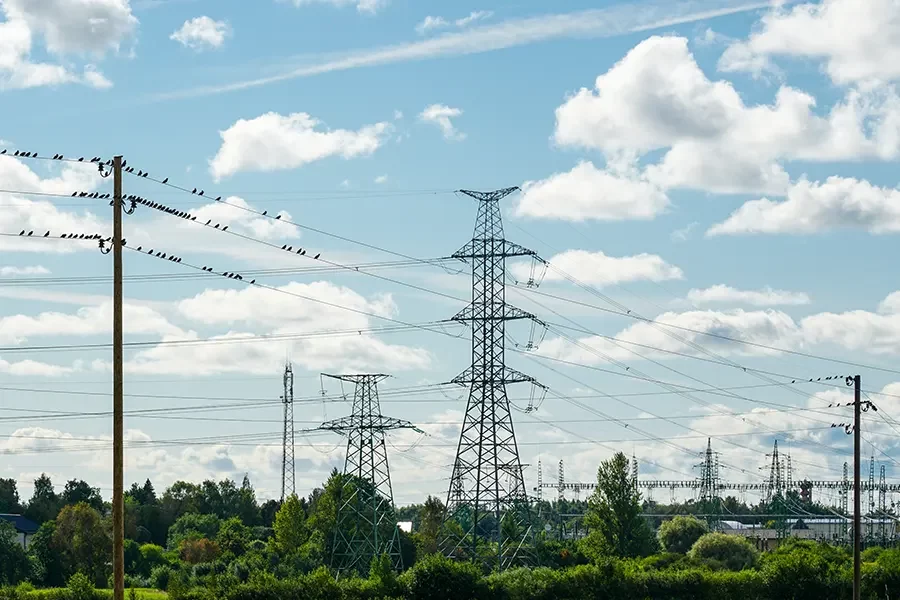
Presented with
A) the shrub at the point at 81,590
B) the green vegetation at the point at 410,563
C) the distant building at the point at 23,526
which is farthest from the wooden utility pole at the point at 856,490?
the distant building at the point at 23,526

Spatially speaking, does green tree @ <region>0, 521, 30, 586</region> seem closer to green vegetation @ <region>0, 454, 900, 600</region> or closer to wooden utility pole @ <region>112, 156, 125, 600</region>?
green vegetation @ <region>0, 454, 900, 600</region>

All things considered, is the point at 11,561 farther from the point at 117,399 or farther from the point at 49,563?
the point at 117,399

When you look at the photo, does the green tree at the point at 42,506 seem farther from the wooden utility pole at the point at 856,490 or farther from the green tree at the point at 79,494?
the wooden utility pole at the point at 856,490

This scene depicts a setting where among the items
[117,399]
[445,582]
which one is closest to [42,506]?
[445,582]

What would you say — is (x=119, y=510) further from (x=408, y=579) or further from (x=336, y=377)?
(x=336, y=377)

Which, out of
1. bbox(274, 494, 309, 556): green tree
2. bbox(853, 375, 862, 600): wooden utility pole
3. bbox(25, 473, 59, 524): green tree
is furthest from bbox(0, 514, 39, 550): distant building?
bbox(853, 375, 862, 600): wooden utility pole
